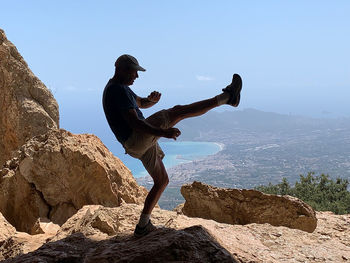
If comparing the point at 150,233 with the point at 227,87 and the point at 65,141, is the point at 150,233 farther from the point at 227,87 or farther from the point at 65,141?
the point at 65,141

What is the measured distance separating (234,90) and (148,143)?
1.33m

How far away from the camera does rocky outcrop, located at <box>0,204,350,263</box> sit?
4.04m

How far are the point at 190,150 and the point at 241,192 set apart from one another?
6594 inches

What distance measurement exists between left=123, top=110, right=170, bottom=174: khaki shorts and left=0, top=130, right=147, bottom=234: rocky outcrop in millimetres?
4311

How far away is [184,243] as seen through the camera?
408 centimetres

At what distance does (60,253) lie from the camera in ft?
14.4

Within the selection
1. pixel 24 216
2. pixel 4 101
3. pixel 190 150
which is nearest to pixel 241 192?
pixel 24 216

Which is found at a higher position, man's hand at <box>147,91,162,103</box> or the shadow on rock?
man's hand at <box>147,91,162,103</box>

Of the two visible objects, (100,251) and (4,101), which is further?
(4,101)

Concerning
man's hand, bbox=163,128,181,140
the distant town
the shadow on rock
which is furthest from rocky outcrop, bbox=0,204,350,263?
the distant town

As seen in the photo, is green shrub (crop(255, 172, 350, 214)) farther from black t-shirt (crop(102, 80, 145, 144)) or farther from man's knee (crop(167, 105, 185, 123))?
black t-shirt (crop(102, 80, 145, 144))

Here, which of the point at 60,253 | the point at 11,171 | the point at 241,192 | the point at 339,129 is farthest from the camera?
the point at 339,129

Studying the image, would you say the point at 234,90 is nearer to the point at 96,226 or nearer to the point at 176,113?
the point at 176,113

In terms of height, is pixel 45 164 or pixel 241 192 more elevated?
pixel 45 164
